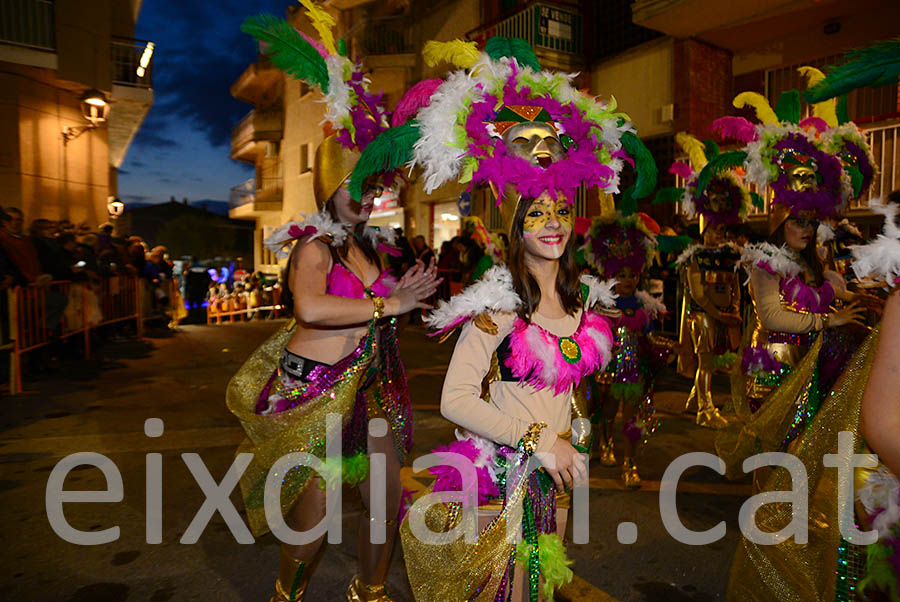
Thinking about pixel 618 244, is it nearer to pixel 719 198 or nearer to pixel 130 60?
pixel 719 198

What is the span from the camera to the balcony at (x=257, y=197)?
98.3ft

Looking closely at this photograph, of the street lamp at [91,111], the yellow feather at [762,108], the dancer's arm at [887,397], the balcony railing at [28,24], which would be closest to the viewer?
the dancer's arm at [887,397]

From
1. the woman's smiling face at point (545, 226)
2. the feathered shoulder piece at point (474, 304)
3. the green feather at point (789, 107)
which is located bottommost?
the feathered shoulder piece at point (474, 304)

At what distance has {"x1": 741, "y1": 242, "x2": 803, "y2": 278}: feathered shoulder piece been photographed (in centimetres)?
365

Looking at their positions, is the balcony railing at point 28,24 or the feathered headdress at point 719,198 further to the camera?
the balcony railing at point 28,24

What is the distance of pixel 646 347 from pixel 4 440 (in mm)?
5744

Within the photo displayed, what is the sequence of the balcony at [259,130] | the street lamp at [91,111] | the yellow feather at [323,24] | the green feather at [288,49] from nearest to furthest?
1. the green feather at [288,49]
2. the yellow feather at [323,24]
3. the street lamp at [91,111]
4. the balcony at [259,130]

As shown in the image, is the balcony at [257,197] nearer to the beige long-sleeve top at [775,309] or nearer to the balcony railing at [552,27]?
the balcony railing at [552,27]

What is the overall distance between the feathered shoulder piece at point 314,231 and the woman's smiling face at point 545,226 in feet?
3.13

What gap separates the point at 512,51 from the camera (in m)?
2.36

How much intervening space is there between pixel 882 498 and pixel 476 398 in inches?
47.6

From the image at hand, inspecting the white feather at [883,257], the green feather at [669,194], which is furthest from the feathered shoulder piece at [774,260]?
the white feather at [883,257]

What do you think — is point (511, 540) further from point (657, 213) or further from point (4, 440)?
point (657, 213)

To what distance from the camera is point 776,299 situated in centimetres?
366
